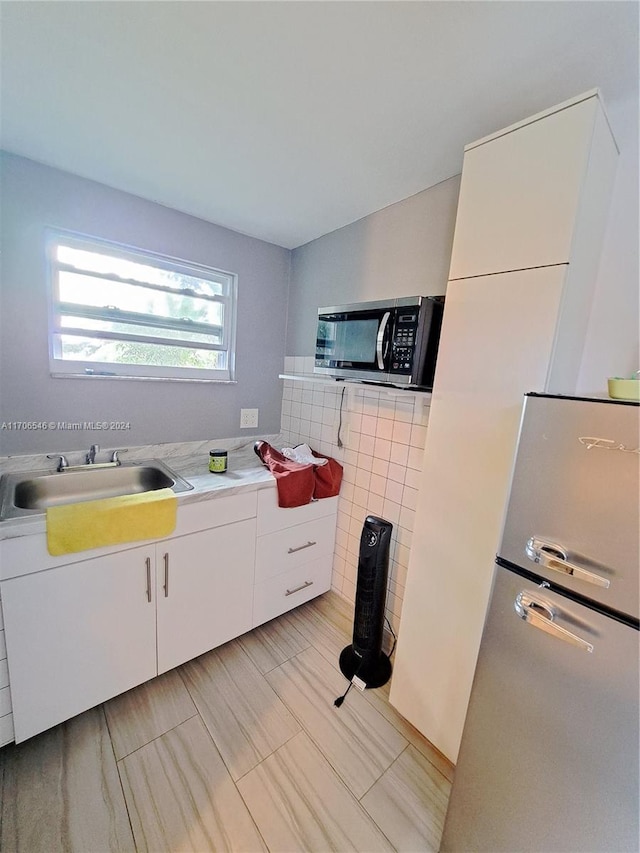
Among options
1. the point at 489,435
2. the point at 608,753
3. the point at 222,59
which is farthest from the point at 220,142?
the point at 608,753

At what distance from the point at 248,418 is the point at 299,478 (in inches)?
28.4

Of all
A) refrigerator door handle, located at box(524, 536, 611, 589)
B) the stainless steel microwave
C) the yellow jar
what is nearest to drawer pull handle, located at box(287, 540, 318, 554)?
the yellow jar

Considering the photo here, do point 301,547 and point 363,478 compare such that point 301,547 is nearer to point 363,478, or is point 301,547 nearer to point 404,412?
point 363,478

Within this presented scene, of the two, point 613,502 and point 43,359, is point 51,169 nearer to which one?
point 43,359

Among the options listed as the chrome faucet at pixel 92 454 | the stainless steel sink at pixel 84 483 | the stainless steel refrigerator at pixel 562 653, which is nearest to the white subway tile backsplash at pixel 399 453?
the stainless steel refrigerator at pixel 562 653

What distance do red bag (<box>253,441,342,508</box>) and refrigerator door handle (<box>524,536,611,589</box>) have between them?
1.10 m

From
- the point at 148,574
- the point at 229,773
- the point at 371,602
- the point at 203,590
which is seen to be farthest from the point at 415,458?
the point at 229,773

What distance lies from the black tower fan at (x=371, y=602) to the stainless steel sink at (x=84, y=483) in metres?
0.90

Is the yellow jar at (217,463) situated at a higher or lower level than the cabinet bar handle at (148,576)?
higher

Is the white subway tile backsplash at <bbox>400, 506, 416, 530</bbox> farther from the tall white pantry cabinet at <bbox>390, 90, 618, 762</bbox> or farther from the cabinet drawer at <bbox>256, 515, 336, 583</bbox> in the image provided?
the cabinet drawer at <bbox>256, 515, 336, 583</bbox>

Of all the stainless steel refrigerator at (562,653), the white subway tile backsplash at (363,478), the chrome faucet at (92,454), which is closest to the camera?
the stainless steel refrigerator at (562,653)

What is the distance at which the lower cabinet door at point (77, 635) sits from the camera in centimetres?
108

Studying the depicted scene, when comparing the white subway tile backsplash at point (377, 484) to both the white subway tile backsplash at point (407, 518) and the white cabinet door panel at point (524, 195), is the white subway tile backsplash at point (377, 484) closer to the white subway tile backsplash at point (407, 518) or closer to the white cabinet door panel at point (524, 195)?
the white subway tile backsplash at point (407, 518)

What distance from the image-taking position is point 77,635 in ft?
3.86
